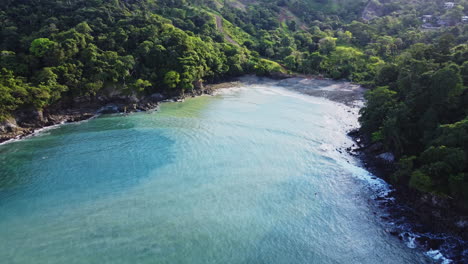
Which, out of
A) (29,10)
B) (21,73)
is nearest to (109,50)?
(21,73)

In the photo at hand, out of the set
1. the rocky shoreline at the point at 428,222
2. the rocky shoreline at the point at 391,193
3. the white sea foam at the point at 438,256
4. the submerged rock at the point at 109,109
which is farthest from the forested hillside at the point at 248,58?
the white sea foam at the point at 438,256

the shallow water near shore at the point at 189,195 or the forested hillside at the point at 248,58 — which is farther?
the forested hillside at the point at 248,58

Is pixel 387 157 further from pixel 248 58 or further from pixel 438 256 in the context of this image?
pixel 248 58

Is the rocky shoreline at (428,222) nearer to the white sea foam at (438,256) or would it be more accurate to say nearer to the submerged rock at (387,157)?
the white sea foam at (438,256)

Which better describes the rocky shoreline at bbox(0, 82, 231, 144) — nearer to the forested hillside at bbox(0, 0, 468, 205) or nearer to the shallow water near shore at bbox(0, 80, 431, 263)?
the forested hillside at bbox(0, 0, 468, 205)

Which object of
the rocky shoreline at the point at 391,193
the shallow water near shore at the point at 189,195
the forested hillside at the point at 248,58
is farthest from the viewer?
the forested hillside at the point at 248,58

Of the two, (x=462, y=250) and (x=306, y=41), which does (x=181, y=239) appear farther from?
(x=306, y=41)
